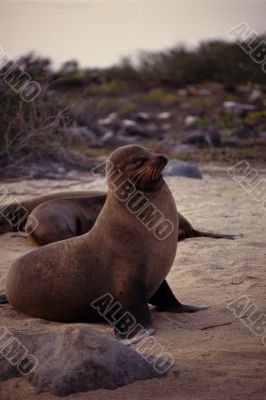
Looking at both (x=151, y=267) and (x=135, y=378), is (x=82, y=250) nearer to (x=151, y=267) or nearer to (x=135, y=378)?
(x=151, y=267)

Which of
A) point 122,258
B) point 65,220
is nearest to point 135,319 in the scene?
point 122,258

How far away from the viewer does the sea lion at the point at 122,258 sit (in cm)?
498

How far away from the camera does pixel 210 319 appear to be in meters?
4.96

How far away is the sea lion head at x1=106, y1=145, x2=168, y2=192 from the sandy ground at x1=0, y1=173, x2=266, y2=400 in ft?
3.28

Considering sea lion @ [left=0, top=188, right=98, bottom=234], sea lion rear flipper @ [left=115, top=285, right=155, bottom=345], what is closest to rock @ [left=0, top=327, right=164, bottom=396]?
sea lion rear flipper @ [left=115, top=285, right=155, bottom=345]

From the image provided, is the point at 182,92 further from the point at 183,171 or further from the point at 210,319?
the point at 210,319

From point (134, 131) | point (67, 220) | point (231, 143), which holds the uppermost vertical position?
point (67, 220)

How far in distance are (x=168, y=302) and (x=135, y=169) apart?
40.7 inches

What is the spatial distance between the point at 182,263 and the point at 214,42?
32.1m

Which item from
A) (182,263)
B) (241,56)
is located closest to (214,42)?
(241,56)

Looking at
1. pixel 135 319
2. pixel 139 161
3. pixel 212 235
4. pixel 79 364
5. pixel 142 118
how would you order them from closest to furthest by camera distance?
pixel 79 364, pixel 135 319, pixel 139 161, pixel 212 235, pixel 142 118

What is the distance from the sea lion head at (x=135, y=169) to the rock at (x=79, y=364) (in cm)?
149

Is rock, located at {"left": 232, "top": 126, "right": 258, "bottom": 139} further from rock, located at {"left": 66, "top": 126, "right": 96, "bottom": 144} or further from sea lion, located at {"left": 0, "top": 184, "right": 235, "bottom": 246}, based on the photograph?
sea lion, located at {"left": 0, "top": 184, "right": 235, "bottom": 246}

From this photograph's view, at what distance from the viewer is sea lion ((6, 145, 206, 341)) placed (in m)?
4.98
